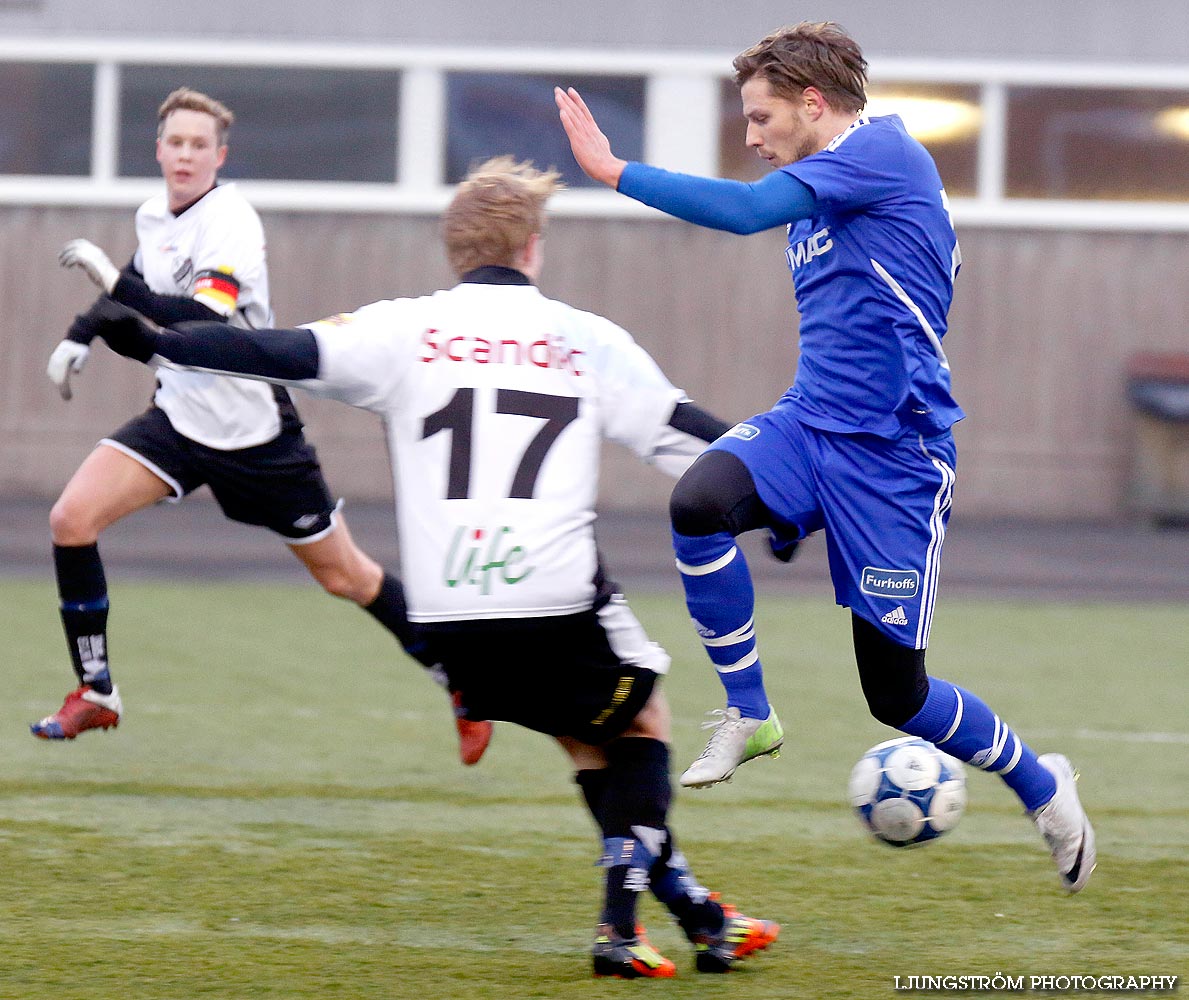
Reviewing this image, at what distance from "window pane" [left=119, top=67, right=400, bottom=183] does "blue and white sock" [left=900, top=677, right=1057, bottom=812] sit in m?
12.4

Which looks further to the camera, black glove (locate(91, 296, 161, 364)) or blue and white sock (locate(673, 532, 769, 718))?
blue and white sock (locate(673, 532, 769, 718))

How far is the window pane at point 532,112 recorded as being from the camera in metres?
15.9

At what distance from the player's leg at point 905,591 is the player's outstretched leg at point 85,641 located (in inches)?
104

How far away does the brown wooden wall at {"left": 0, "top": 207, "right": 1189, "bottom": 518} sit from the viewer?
16.1 m

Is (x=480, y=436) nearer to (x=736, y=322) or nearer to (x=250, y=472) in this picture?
(x=250, y=472)

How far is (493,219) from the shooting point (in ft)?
12.7

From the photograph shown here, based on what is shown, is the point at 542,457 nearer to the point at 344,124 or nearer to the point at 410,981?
the point at 410,981

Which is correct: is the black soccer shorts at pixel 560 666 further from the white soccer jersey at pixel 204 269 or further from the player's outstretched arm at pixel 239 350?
the white soccer jersey at pixel 204 269

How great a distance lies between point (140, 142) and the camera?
52.6 ft

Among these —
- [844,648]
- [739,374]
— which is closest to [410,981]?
[844,648]

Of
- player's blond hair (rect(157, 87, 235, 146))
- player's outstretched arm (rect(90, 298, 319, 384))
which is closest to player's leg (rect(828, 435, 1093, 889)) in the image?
player's outstretched arm (rect(90, 298, 319, 384))

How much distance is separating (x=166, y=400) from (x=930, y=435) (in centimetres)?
284

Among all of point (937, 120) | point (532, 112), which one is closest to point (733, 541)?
point (532, 112)

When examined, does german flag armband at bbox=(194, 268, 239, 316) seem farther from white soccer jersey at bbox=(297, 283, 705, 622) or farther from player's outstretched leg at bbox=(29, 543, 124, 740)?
white soccer jersey at bbox=(297, 283, 705, 622)
